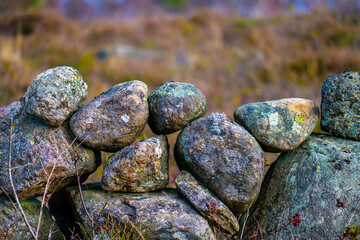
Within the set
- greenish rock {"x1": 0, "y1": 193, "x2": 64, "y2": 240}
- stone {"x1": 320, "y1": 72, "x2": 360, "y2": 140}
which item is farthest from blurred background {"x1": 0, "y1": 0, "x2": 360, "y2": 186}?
greenish rock {"x1": 0, "y1": 193, "x2": 64, "y2": 240}

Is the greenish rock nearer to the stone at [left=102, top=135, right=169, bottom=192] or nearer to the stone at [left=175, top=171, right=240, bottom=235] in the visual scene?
the stone at [left=102, top=135, right=169, bottom=192]

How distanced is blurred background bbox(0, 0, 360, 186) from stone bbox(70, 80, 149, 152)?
3.70 meters

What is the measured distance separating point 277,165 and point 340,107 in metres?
0.70

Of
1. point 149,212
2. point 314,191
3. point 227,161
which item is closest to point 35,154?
point 149,212

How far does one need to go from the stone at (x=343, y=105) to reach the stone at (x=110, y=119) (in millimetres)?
1531

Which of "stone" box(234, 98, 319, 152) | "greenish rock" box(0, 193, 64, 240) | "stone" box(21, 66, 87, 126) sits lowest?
"greenish rock" box(0, 193, 64, 240)

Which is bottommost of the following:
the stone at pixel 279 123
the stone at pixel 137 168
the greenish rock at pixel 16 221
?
the greenish rock at pixel 16 221

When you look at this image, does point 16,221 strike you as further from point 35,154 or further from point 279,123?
point 279,123

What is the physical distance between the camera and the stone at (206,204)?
87.1 inches

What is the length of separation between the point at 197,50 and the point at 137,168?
951 centimetres

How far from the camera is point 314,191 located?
2.32 m

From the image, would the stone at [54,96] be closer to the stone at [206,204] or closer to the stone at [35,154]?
the stone at [35,154]

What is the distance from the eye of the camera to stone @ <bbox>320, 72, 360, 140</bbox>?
8.05ft

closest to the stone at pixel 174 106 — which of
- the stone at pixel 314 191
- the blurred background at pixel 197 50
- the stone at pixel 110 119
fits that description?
the stone at pixel 110 119
